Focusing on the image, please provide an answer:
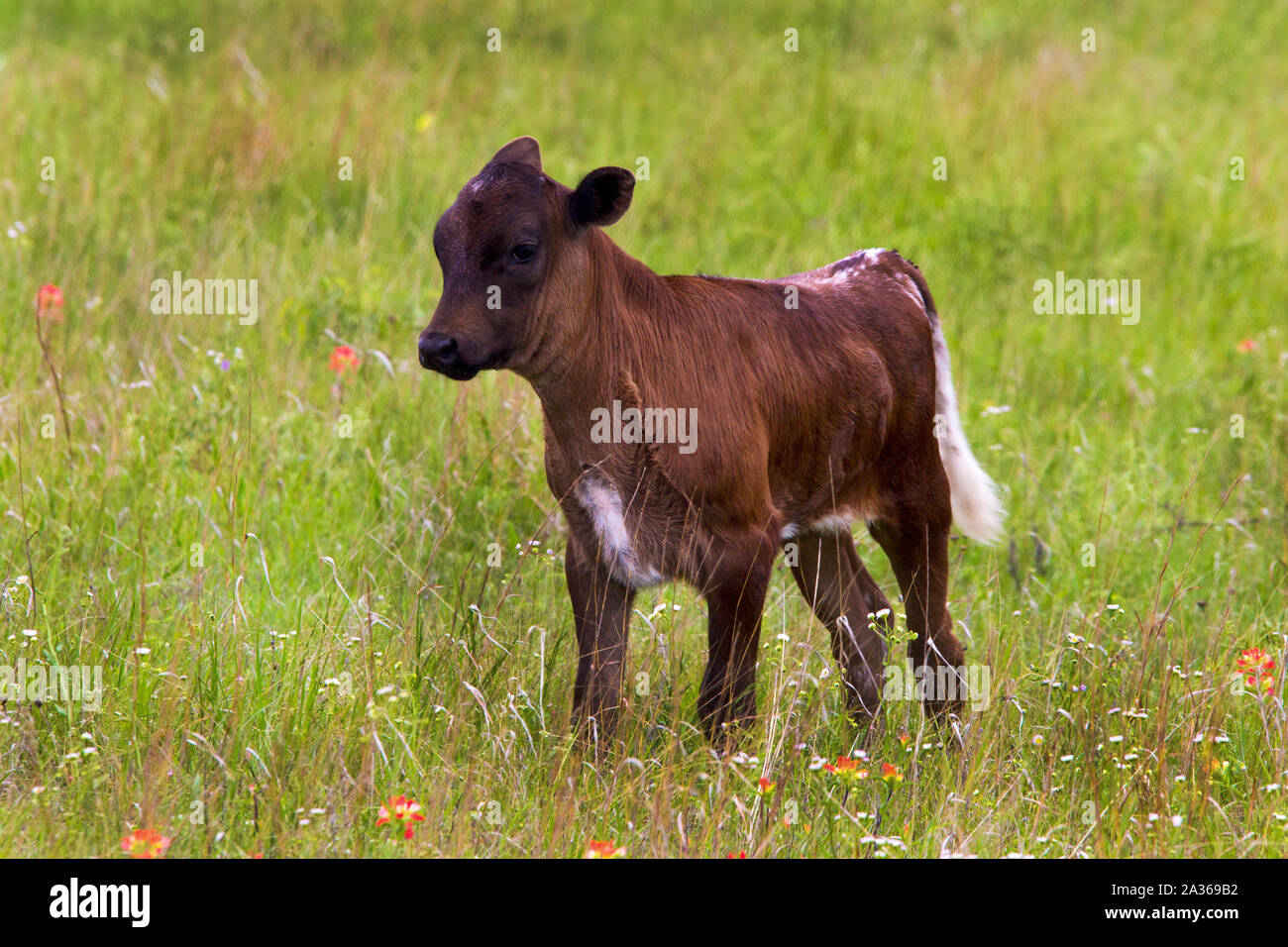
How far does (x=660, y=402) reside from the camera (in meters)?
4.80

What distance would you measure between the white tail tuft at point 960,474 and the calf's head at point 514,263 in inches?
69.5

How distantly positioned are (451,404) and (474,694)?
2456 millimetres

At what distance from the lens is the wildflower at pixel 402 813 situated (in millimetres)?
3859

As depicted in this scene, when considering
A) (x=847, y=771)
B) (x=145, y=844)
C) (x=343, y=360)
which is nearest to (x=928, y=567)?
(x=847, y=771)

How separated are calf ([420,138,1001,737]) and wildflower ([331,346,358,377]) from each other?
211 centimetres

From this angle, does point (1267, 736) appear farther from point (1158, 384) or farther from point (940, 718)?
point (1158, 384)

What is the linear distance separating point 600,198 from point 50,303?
340cm

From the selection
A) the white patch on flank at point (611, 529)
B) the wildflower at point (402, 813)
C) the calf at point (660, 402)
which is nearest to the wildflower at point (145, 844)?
the wildflower at point (402, 813)

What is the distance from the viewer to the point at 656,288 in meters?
5.03

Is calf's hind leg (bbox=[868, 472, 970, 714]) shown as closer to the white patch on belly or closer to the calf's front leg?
the white patch on belly

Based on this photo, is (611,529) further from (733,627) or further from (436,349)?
(436,349)

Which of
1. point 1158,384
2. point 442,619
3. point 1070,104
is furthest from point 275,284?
point 1070,104

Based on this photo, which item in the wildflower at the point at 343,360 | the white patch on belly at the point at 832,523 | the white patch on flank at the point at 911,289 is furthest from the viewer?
the wildflower at the point at 343,360

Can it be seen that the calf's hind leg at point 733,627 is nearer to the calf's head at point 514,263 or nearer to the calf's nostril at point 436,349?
the calf's head at point 514,263
